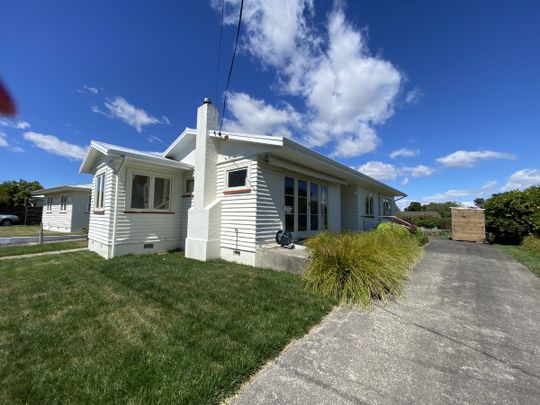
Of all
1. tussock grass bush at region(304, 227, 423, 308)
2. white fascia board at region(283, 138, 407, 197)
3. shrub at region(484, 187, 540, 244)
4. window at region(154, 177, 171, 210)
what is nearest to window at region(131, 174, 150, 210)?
window at region(154, 177, 171, 210)

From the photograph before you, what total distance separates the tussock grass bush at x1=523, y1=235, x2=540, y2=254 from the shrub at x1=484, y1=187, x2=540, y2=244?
52 cm

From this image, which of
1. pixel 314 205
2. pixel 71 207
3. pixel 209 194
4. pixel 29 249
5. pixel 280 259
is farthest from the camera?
pixel 71 207

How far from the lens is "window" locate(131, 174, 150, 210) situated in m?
8.46

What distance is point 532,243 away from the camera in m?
11.3

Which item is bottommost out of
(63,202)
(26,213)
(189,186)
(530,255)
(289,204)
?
(530,255)

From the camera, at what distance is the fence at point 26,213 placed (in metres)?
22.9

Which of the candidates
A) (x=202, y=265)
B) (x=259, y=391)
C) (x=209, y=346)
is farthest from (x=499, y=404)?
(x=202, y=265)

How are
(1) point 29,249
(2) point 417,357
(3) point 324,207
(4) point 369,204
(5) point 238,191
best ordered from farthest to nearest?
1. (4) point 369,204
2. (3) point 324,207
3. (1) point 29,249
4. (5) point 238,191
5. (2) point 417,357

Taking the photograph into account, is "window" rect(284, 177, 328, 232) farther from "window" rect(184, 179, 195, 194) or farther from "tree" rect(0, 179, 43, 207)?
"tree" rect(0, 179, 43, 207)

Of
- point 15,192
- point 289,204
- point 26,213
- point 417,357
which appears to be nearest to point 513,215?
point 289,204

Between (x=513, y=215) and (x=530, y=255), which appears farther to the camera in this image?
(x=513, y=215)

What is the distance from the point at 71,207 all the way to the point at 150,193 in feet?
43.1

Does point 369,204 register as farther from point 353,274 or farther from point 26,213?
point 26,213

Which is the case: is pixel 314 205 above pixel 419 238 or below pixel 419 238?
above
